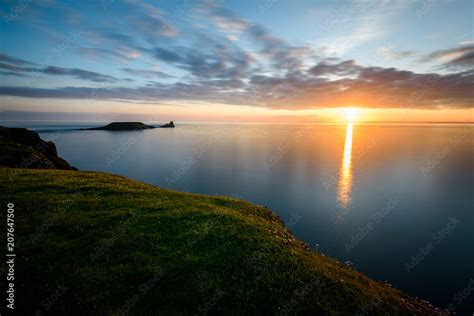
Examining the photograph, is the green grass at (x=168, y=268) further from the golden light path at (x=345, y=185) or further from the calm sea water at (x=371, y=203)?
the golden light path at (x=345, y=185)

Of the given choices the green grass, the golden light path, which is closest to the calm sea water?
the golden light path

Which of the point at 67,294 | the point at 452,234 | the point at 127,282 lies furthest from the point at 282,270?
the point at 452,234

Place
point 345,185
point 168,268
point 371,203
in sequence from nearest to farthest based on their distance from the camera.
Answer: point 168,268 → point 371,203 → point 345,185

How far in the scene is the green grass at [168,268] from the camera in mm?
10578

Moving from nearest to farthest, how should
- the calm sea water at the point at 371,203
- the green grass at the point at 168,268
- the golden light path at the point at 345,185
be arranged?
the green grass at the point at 168,268 → the calm sea water at the point at 371,203 → the golden light path at the point at 345,185

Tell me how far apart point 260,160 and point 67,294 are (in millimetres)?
85860

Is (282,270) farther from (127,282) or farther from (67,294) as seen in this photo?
(67,294)

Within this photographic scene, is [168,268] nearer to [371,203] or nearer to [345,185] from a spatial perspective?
[371,203]

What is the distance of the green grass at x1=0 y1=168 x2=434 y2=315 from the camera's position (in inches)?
416

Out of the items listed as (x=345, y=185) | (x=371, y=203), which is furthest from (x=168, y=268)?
(x=345, y=185)

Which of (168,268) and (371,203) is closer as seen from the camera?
(168,268)

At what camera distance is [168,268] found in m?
12.6

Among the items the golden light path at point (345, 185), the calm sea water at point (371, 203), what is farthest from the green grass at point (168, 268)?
the golden light path at point (345, 185)

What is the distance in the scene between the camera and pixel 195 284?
11.5 meters
